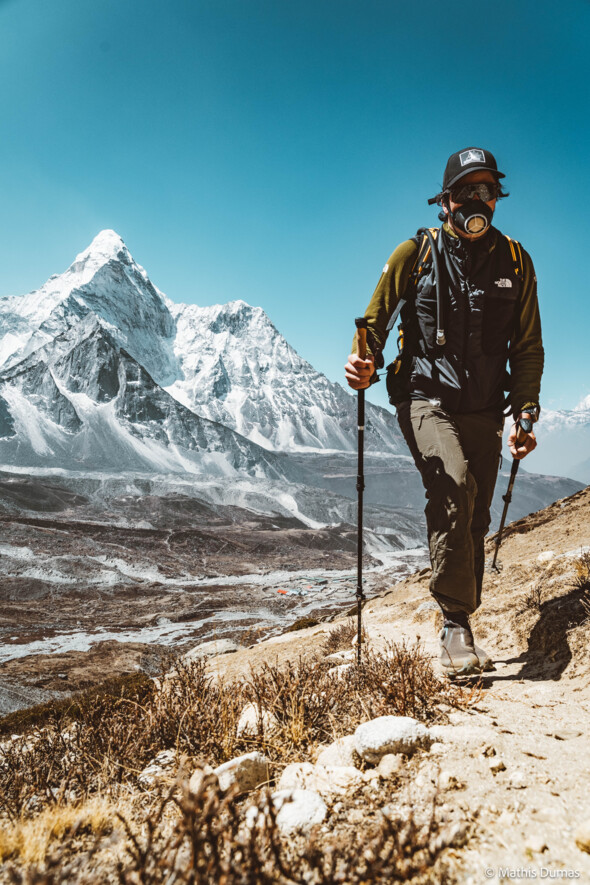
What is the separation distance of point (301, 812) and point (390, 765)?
1.26ft

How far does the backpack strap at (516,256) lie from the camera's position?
309cm

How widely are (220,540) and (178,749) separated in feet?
226

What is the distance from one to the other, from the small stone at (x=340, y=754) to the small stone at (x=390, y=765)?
0.37ft

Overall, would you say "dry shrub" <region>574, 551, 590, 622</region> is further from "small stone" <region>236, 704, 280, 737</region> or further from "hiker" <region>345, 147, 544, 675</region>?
"small stone" <region>236, 704, 280, 737</region>

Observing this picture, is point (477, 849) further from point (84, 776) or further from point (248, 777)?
point (84, 776)

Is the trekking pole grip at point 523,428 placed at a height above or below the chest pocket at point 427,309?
below

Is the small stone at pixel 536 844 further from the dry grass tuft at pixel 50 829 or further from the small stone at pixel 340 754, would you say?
the dry grass tuft at pixel 50 829

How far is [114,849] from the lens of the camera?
1.23 m

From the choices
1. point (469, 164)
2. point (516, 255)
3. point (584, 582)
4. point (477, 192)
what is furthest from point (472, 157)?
point (584, 582)

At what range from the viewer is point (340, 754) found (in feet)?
5.57

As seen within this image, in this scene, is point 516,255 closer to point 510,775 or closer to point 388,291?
point 388,291

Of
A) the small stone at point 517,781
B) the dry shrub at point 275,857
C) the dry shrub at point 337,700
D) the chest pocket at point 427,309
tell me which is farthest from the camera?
the chest pocket at point 427,309

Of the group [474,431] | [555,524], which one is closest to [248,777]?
[474,431]

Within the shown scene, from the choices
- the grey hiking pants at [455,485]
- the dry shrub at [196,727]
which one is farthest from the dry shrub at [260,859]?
the grey hiking pants at [455,485]
